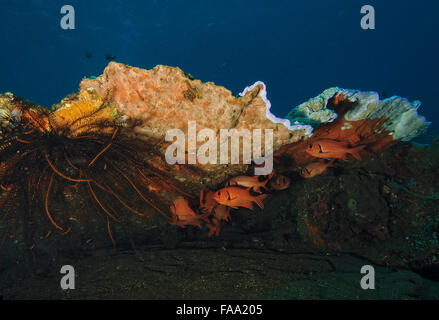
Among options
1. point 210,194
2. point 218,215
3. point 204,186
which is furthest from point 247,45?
point 218,215

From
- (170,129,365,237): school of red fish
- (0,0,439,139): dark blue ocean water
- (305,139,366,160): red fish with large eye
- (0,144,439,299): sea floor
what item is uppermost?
(0,0,439,139): dark blue ocean water

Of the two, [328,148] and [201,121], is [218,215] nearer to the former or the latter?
[201,121]

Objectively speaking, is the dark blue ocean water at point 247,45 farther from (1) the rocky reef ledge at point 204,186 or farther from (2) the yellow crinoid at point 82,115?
(2) the yellow crinoid at point 82,115

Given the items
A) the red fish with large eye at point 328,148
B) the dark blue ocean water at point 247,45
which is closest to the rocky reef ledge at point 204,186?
the red fish with large eye at point 328,148

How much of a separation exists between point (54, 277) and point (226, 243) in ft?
7.96

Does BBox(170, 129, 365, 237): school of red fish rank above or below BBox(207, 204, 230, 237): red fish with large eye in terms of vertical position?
above

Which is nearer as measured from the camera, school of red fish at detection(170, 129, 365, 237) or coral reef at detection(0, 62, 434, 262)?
coral reef at detection(0, 62, 434, 262)

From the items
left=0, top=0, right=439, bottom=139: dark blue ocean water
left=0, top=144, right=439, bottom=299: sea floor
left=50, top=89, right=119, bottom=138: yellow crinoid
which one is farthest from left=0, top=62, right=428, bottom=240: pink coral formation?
left=0, top=0, right=439, bottom=139: dark blue ocean water

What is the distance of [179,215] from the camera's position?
3248 millimetres

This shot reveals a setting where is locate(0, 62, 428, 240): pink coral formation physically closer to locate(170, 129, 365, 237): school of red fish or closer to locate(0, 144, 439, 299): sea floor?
locate(170, 129, 365, 237): school of red fish

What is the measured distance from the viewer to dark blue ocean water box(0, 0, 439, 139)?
158 feet

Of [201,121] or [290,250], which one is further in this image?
[290,250]

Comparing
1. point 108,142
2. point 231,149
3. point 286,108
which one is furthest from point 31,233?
point 286,108

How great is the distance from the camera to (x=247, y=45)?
6444 cm
